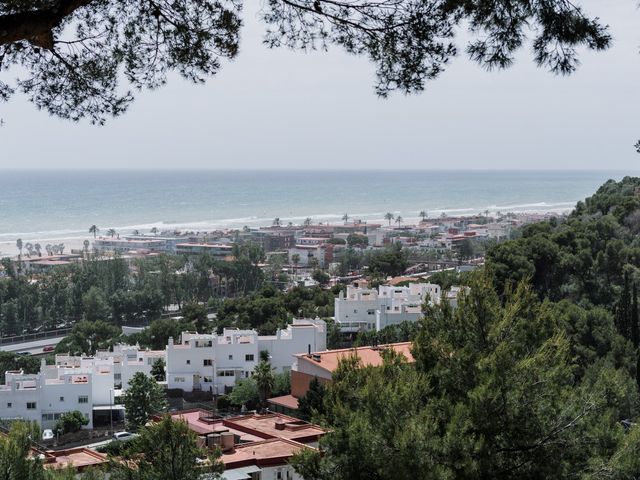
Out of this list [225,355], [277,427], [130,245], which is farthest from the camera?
[130,245]

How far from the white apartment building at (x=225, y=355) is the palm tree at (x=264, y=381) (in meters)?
2.90

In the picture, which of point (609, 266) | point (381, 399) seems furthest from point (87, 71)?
point (609, 266)

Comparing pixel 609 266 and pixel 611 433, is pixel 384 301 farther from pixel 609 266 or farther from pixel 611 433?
pixel 611 433

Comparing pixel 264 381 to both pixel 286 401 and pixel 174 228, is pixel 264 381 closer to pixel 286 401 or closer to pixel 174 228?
pixel 286 401

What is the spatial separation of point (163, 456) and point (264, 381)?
1218cm

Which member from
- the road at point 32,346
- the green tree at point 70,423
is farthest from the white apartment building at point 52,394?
the road at point 32,346

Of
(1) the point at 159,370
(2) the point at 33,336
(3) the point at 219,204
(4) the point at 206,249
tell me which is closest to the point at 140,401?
(1) the point at 159,370

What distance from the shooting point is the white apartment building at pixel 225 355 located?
22547 millimetres

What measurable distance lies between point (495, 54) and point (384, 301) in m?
24.4

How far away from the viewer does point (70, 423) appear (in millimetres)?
19156

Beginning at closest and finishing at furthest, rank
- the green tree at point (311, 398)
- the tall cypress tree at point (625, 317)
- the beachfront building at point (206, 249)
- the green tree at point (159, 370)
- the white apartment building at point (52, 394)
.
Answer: the green tree at point (311, 398) < the tall cypress tree at point (625, 317) < the white apartment building at point (52, 394) < the green tree at point (159, 370) < the beachfront building at point (206, 249)

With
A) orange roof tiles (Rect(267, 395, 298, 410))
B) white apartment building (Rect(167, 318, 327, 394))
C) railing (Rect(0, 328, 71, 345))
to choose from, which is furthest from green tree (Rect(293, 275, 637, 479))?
railing (Rect(0, 328, 71, 345))

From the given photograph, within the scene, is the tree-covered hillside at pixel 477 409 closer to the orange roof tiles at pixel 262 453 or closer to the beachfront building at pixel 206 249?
the orange roof tiles at pixel 262 453

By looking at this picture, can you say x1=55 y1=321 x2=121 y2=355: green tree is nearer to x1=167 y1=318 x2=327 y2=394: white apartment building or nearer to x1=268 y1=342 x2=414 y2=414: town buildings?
x1=167 y1=318 x2=327 y2=394: white apartment building
